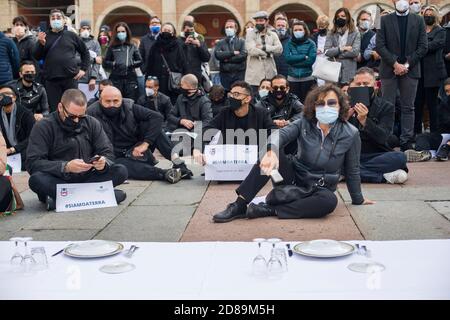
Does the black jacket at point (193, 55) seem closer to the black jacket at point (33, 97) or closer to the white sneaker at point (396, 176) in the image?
the black jacket at point (33, 97)

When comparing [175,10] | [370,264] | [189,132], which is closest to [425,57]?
[189,132]

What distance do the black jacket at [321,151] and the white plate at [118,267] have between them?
239 centimetres

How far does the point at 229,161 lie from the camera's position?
271 inches

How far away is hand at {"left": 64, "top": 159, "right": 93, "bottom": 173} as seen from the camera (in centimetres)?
573

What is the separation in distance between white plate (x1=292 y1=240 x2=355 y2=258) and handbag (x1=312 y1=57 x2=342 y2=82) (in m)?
5.59

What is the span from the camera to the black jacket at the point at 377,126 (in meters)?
6.69

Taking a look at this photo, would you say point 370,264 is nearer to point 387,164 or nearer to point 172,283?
point 172,283

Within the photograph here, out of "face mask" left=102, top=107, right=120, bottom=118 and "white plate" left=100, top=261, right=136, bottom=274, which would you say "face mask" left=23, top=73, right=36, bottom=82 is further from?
"white plate" left=100, top=261, right=136, bottom=274

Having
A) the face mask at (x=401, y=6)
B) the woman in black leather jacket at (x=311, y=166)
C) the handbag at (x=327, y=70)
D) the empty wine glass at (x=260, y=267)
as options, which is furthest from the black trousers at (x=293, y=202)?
the face mask at (x=401, y=6)

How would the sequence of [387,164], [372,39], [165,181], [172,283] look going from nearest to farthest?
[172,283], [387,164], [165,181], [372,39]

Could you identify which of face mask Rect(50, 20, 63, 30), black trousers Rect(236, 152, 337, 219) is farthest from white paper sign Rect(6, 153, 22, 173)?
black trousers Rect(236, 152, 337, 219)

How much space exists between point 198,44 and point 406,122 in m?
3.48
